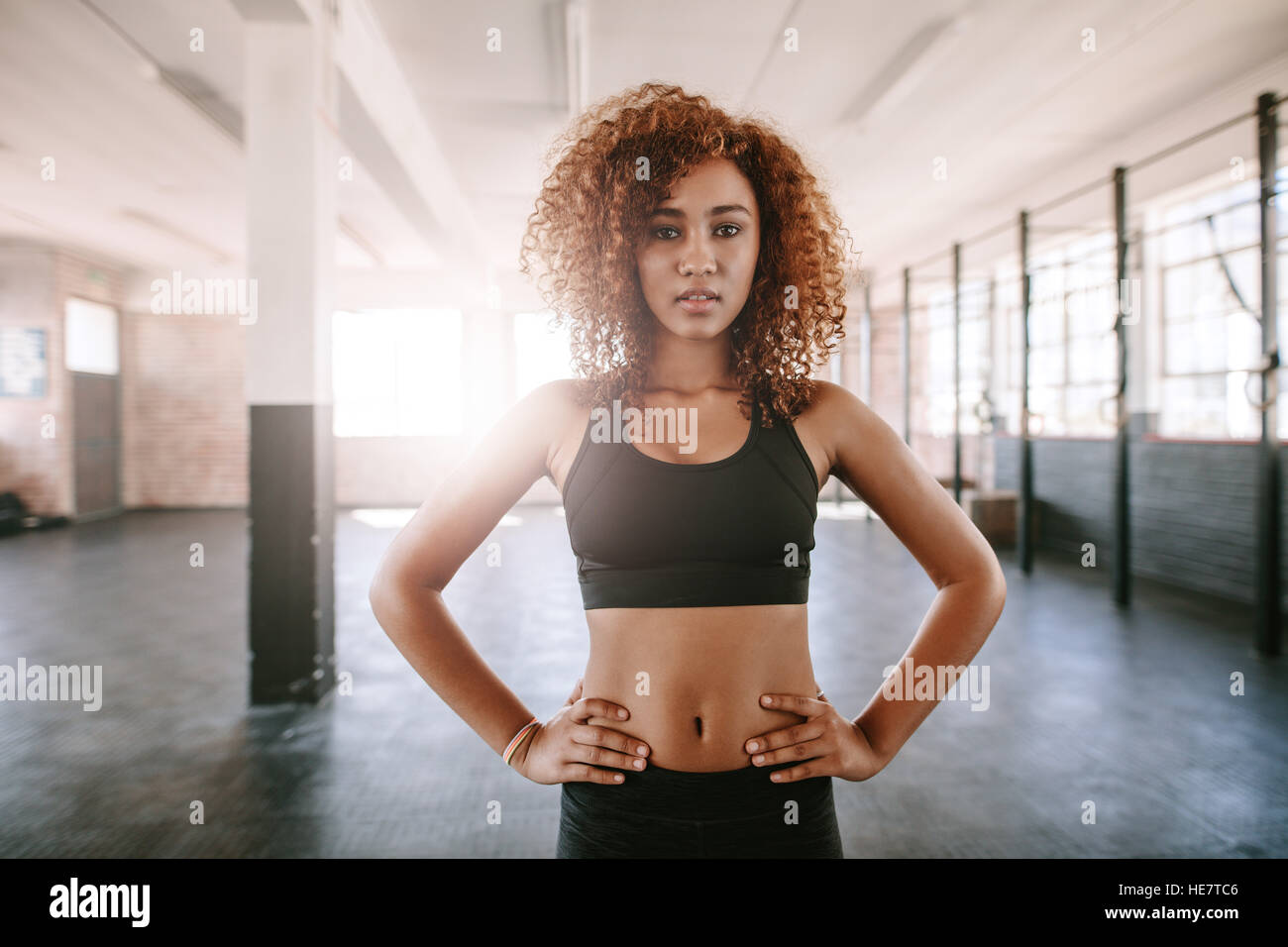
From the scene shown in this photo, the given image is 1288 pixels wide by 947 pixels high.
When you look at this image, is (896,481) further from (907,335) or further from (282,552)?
(907,335)

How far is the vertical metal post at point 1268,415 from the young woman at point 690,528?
3.85 meters

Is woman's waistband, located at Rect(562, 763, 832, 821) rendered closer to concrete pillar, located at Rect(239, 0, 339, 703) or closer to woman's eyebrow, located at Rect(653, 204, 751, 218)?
woman's eyebrow, located at Rect(653, 204, 751, 218)

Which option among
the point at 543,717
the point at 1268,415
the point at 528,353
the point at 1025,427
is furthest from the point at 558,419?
the point at 528,353

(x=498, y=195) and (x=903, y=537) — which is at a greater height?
(x=498, y=195)

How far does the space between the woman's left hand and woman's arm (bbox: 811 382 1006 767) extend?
6 centimetres

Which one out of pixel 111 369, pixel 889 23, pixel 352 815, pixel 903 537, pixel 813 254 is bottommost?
pixel 352 815

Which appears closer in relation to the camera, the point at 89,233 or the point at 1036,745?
the point at 1036,745

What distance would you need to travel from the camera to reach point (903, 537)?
41.4 inches

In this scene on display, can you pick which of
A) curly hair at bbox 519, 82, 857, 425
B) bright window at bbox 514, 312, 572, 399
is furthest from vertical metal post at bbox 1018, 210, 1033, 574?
bright window at bbox 514, 312, 572, 399

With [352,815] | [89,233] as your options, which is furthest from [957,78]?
[89,233]

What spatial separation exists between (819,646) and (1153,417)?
5.83m

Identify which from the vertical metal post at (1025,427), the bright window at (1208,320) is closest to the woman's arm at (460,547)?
the vertical metal post at (1025,427)

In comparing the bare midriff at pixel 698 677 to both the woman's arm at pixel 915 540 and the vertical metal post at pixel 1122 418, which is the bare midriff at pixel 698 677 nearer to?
the woman's arm at pixel 915 540
